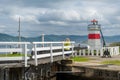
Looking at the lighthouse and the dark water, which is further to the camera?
the lighthouse

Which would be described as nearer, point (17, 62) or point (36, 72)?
point (17, 62)

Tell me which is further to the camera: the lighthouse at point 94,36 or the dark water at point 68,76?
the lighthouse at point 94,36

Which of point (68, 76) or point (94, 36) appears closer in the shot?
point (68, 76)

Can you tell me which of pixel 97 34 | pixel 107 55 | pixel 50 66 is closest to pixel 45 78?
pixel 50 66

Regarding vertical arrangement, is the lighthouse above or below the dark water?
above

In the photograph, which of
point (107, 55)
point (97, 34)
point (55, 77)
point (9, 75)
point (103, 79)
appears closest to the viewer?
point (9, 75)

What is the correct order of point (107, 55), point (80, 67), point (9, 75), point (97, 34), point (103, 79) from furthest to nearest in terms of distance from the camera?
point (97, 34), point (107, 55), point (80, 67), point (103, 79), point (9, 75)

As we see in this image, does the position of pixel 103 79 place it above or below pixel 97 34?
below

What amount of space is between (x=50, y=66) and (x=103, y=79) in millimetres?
4023

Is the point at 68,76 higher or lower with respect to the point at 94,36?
lower

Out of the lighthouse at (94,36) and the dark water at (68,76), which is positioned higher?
the lighthouse at (94,36)


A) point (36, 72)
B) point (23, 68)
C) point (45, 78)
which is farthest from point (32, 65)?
point (45, 78)

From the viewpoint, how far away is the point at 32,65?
58.0 feet

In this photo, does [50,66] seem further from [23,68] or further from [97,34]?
[97,34]
